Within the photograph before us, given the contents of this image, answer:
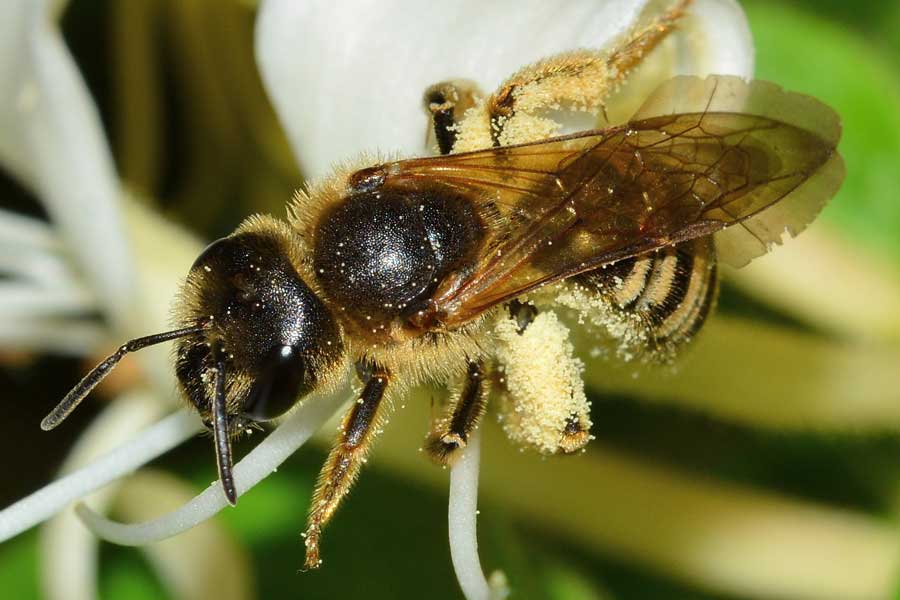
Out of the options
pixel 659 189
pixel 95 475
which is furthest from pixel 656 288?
pixel 95 475

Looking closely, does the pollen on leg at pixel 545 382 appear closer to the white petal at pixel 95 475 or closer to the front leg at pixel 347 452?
the front leg at pixel 347 452

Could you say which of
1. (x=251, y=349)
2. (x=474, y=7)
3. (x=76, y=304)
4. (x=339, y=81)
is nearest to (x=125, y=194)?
(x=76, y=304)

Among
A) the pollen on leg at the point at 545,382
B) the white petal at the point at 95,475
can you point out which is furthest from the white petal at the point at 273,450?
the pollen on leg at the point at 545,382

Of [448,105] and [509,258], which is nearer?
[509,258]

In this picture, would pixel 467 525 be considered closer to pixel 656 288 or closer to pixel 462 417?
pixel 462 417

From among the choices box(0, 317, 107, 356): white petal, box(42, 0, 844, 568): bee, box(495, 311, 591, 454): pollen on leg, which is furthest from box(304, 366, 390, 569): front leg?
box(0, 317, 107, 356): white petal
